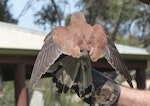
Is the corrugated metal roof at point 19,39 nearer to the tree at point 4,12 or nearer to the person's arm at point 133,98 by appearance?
the person's arm at point 133,98

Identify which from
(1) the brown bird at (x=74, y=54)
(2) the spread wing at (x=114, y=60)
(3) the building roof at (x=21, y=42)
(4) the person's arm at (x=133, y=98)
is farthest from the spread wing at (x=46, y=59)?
(3) the building roof at (x=21, y=42)

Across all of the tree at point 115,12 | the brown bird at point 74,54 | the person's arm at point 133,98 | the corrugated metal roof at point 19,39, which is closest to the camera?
the brown bird at point 74,54

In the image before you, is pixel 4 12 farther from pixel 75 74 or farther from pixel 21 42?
pixel 75 74

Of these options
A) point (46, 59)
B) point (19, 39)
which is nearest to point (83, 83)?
point (46, 59)

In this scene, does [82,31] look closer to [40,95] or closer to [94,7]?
[40,95]

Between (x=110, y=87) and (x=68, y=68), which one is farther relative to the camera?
(x=110, y=87)

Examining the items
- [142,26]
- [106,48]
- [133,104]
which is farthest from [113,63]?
[142,26]
